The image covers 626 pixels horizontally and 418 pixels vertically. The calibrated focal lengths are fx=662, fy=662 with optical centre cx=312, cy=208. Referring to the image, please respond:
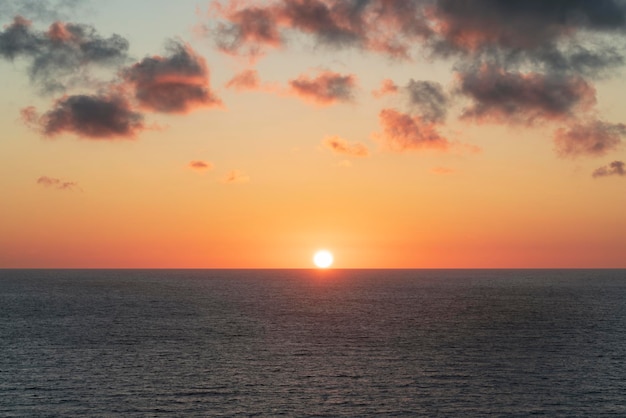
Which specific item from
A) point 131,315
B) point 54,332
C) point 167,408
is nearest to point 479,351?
point 167,408

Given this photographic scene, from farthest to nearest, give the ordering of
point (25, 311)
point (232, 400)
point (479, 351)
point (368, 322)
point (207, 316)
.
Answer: point (25, 311) < point (207, 316) < point (368, 322) < point (479, 351) < point (232, 400)

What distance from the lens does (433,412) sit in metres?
72.4

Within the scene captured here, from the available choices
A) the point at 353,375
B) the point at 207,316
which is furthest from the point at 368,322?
the point at 353,375

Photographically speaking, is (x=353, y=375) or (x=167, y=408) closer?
(x=167, y=408)

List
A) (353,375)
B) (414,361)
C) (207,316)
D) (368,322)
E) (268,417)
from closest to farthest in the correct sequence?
(268,417) → (353,375) → (414,361) → (368,322) → (207,316)

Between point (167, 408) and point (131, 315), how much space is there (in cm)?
10850

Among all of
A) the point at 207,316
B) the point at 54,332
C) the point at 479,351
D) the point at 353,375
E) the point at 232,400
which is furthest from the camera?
the point at 207,316

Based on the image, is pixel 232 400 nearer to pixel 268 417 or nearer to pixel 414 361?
pixel 268 417

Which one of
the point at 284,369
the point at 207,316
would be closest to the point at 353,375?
the point at 284,369

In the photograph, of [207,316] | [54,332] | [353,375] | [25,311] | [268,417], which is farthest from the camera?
[25,311]

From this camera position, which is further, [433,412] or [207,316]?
[207,316]

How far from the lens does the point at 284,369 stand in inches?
3743

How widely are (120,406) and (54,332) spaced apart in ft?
227

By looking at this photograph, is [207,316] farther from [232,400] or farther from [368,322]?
[232,400]
